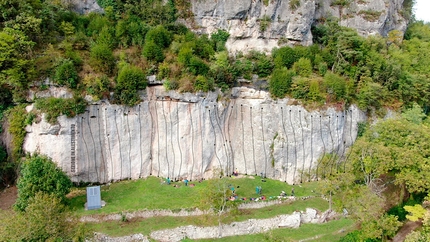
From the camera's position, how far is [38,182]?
23891 mm

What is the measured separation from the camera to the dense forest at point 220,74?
992 inches

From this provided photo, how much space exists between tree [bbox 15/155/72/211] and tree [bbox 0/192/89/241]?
12.0 ft

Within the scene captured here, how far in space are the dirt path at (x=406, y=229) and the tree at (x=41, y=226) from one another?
66.2ft

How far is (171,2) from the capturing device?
1432 inches

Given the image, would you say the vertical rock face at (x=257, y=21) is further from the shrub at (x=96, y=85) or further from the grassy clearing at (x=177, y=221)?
the grassy clearing at (x=177, y=221)


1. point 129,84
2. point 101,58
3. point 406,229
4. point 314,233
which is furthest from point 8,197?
point 406,229

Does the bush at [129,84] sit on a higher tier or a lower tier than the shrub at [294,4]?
lower

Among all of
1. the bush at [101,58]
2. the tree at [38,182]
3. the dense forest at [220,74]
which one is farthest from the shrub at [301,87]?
the tree at [38,182]

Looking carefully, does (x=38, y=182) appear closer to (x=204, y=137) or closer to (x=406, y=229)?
(x=204, y=137)

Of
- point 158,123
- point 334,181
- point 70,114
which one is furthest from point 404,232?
point 70,114

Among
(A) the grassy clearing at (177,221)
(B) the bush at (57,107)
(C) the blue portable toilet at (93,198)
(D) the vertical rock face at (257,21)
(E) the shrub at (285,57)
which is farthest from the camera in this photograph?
(D) the vertical rock face at (257,21)

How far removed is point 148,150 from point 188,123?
4.24 m

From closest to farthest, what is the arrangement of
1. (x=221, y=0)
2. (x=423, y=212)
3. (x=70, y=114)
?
(x=423, y=212)
(x=70, y=114)
(x=221, y=0)

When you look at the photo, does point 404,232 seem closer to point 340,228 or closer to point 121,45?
point 340,228
